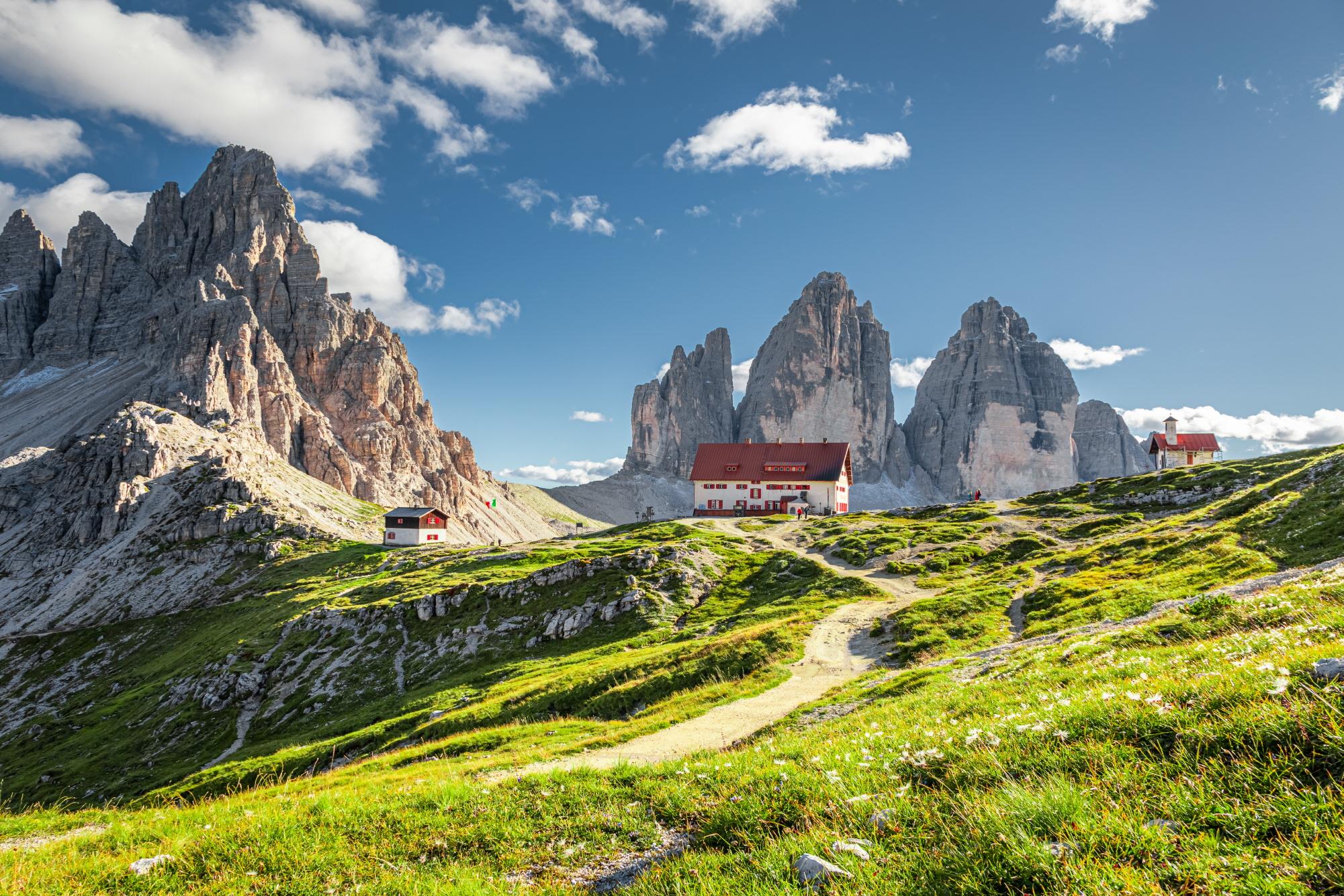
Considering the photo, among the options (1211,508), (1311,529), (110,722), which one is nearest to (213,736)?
(110,722)

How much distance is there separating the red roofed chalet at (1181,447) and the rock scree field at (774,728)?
49.1 metres

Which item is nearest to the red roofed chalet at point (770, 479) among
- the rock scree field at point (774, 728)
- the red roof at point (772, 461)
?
the red roof at point (772, 461)

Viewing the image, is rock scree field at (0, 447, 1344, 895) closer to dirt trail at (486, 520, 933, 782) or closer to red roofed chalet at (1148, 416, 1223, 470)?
dirt trail at (486, 520, 933, 782)

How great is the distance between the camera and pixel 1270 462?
91.8 meters

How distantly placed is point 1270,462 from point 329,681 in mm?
124018

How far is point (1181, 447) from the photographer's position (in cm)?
12912

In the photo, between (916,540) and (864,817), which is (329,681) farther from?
(864,817)

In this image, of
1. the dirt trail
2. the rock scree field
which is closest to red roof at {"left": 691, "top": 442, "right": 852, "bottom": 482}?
the rock scree field

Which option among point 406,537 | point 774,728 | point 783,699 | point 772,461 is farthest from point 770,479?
point 774,728

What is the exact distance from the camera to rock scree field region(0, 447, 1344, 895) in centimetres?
656

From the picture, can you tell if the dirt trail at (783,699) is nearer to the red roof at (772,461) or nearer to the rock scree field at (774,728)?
the rock scree field at (774,728)

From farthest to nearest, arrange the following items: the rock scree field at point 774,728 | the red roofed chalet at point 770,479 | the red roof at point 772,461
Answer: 1. the red roof at point 772,461
2. the red roofed chalet at point 770,479
3. the rock scree field at point 774,728

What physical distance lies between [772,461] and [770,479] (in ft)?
13.9

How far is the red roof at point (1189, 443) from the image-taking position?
419 ft
